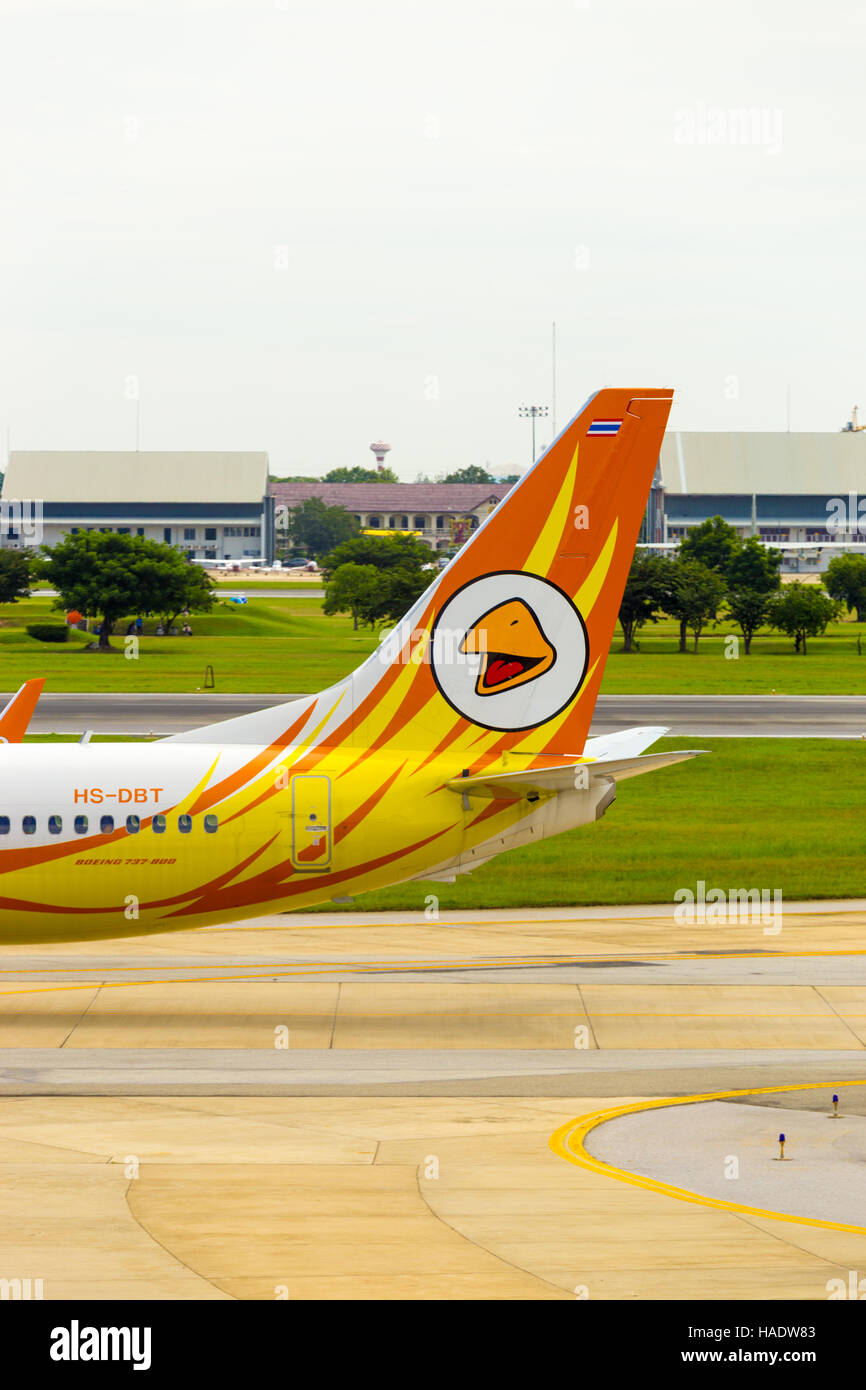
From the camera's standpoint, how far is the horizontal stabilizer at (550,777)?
27.4 meters

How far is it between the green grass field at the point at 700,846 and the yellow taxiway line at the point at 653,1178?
15.6 metres

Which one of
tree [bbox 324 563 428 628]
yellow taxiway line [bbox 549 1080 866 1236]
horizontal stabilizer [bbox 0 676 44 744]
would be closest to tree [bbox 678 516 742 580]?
tree [bbox 324 563 428 628]

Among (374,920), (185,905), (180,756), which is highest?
(180,756)

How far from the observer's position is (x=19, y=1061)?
26.8 metres

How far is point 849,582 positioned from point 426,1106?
463 feet

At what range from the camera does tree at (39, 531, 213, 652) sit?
126 m

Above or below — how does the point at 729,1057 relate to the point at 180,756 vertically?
below

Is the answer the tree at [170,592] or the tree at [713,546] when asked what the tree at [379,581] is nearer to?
the tree at [170,592]

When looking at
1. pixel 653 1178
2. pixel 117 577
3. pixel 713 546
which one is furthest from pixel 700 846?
pixel 713 546
